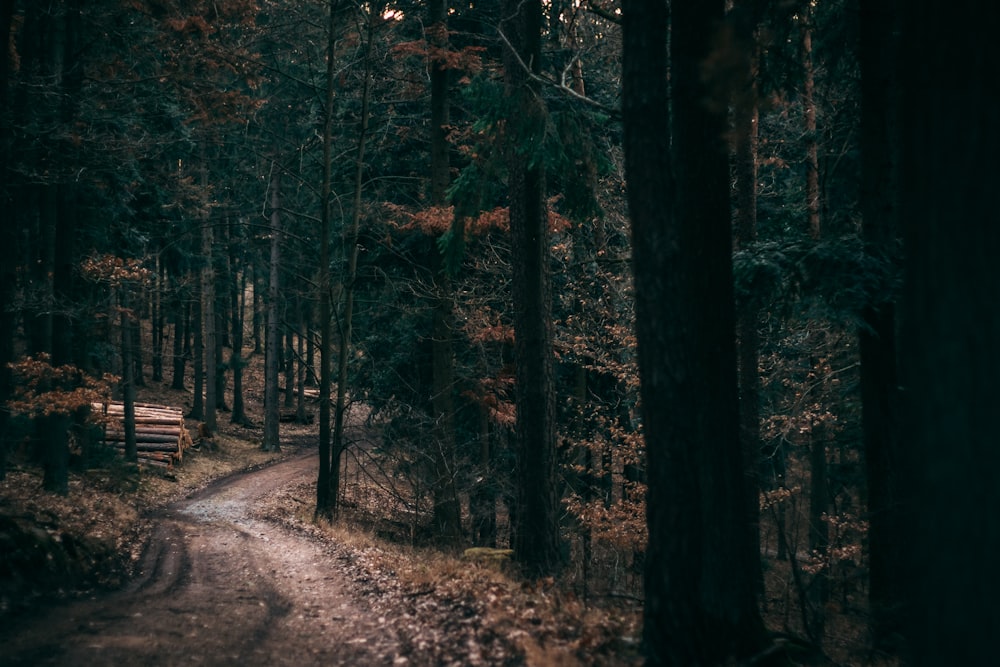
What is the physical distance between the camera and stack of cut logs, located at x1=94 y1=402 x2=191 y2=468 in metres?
25.3

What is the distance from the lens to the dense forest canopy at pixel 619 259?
4.38m

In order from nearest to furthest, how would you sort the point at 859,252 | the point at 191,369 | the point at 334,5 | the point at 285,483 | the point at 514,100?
1. the point at 859,252
2. the point at 514,100
3. the point at 334,5
4. the point at 285,483
5. the point at 191,369

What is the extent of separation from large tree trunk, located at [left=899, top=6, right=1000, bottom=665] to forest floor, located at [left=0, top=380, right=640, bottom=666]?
10.9 feet

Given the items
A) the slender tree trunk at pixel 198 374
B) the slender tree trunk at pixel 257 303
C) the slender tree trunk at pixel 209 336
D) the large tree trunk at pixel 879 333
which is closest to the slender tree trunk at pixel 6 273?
the large tree trunk at pixel 879 333

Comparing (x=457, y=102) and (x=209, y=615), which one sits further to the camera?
(x=457, y=102)

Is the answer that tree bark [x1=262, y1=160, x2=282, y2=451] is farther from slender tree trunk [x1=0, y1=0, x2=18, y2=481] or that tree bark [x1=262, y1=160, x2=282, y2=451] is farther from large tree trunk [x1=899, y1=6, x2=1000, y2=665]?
large tree trunk [x1=899, y1=6, x2=1000, y2=665]

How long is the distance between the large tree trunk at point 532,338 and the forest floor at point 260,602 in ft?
2.81

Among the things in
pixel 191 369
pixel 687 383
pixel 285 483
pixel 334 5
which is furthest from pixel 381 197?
pixel 191 369

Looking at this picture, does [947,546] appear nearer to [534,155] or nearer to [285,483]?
[534,155]

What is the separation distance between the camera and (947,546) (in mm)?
4133

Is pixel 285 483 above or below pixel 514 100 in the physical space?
below

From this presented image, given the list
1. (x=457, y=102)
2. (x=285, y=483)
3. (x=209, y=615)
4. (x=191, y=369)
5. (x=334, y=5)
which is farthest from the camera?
(x=191, y=369)

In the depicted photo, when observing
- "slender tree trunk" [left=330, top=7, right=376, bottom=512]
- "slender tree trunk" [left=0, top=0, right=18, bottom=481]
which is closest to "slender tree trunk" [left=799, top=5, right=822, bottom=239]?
"slender tree trunk" [left=330, top=7, right=376, bottom=512]

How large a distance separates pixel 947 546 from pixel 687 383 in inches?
120
